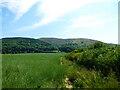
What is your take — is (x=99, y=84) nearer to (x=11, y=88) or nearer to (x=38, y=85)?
(x=38, y=85)

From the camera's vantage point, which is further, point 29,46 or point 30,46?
point 30,46

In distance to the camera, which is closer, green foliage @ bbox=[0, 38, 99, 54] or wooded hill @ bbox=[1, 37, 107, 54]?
green foliage @ bbox=[0, 38, 99, 54]

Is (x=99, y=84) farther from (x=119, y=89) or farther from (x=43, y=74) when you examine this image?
(x=43, y=74)

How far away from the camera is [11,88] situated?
5301 millimetres

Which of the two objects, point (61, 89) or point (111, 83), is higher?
point (111, 83)

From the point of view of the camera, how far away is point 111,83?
5.02 metres

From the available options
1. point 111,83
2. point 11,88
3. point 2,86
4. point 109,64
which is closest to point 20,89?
point 11,88

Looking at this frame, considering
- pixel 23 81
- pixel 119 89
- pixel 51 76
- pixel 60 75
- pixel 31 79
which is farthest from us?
pixel 60 75

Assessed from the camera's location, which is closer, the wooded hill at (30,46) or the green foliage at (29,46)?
the green foliage at (29,46)

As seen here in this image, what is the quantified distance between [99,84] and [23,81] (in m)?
2.49

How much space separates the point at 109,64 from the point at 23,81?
407 cm

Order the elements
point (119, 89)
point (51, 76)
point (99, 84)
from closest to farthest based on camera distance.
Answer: point (119, 89), point (99, 84), point (51, 76)

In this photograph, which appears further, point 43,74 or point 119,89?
point 43,74

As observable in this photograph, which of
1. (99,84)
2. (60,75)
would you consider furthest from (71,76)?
(99,84)
